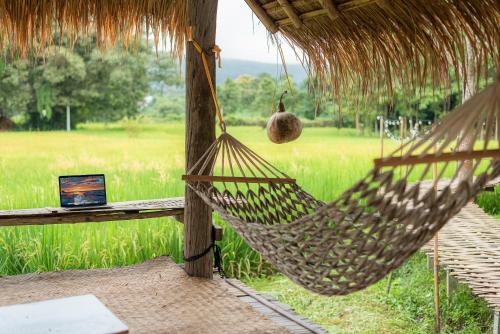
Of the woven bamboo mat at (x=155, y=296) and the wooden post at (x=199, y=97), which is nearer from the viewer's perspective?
the woven bamboo mat at (x=155, y=296)

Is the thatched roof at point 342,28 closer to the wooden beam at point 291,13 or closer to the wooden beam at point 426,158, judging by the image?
the wooden beam at point 291,13

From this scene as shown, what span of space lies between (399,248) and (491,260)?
1.75 meters

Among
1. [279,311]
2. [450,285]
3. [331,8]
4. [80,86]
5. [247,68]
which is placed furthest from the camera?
[247,68]

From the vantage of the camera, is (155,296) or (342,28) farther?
(342,28)

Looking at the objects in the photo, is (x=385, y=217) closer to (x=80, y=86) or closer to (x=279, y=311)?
(x=279, y=311)

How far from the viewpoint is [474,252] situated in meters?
3.11

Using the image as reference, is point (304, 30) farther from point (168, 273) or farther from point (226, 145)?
point (168, 273)

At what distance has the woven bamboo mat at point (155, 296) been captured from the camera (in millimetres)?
2108

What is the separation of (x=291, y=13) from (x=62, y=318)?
1.57 metres

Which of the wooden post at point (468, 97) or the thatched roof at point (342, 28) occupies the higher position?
the thatched roof at point (342, 28)

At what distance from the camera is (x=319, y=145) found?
686 centimetres

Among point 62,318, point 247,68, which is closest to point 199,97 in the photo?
point 62,318

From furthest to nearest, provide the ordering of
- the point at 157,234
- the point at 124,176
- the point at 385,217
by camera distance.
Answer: the point at 124,176
the point at 157,234
the point at 385,217

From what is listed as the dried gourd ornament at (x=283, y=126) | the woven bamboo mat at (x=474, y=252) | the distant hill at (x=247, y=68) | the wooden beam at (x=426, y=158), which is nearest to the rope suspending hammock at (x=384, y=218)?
the wooden beam at (x=426, y=158)
